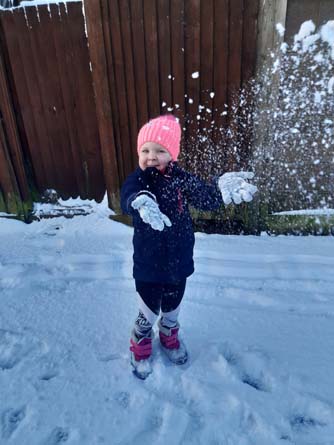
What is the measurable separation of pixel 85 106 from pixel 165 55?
905 millimetres

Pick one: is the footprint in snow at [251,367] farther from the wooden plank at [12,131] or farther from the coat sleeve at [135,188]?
the wooden plank at [12,131]

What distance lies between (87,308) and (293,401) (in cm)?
139

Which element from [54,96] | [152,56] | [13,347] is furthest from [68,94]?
[13,347]

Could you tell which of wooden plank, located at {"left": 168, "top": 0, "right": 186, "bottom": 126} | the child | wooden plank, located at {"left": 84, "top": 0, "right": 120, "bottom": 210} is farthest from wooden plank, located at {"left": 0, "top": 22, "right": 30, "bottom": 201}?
the child

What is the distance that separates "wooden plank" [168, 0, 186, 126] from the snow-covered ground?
1.27 metres

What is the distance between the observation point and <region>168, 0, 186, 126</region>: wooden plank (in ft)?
9.16

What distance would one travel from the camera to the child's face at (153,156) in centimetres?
164

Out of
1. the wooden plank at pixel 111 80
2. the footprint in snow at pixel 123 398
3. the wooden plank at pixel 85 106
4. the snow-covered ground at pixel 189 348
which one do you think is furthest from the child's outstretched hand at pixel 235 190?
the wooden plank at pixel 85 106

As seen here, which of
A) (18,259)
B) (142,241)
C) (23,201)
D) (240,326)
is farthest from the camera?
(23,201)

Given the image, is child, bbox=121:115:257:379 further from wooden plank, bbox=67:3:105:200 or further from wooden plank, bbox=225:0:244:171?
wooden plank, bbox=67:3:105:200

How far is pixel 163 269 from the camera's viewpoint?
173 cm

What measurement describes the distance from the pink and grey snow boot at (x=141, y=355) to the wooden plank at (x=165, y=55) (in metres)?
2.05

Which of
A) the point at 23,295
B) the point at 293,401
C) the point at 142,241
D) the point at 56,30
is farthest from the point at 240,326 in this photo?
the point at 56,30

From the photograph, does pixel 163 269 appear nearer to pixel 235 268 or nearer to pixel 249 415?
pixel 249 415
